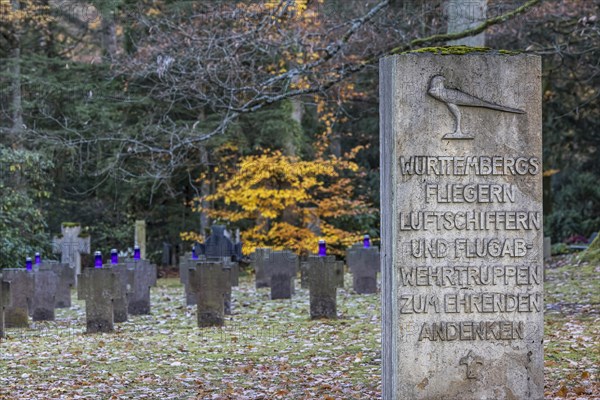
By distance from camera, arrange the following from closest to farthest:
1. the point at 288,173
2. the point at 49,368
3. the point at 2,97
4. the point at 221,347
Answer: the point at 49,368 → the point at 221,347 → the point at 288,173 → the point at 2,97

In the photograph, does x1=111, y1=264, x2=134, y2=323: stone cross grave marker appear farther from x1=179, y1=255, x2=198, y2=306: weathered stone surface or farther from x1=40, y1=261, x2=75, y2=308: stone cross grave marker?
x1=40, y1=261, x2=75, y2=308: stone cross grave marker

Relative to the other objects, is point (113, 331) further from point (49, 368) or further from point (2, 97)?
point (2, 97)

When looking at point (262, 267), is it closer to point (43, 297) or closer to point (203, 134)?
point (203, 134)

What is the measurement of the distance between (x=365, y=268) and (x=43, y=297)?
19.7 feet

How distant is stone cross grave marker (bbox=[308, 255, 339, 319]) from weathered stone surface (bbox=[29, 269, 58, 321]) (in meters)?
4.43

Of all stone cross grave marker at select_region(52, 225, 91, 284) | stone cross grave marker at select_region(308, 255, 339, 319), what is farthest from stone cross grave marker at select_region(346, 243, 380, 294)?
stone cross grave marker at select_region(52, 225, 91, 284)

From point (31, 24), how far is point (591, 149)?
1948 centimetres

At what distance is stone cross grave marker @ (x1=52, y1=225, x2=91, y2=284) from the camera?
2539 centimetres

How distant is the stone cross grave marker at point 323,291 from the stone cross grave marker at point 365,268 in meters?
3.66

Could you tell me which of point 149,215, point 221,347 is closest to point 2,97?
point 149,215

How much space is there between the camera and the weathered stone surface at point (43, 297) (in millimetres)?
16500

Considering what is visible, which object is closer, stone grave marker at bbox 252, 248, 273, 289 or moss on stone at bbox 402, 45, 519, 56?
moss on stone at bbox 402, 45, 519, 56

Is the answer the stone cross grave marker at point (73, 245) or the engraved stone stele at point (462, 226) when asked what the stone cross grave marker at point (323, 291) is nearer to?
the engraved stone stele at point (462, 226)

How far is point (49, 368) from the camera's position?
11.3 metres
